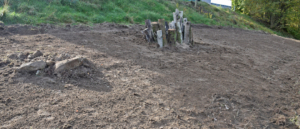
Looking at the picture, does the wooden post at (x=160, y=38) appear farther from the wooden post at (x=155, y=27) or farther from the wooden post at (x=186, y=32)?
the wooden post at (x=186, y=32)

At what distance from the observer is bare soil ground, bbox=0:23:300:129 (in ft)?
8.34

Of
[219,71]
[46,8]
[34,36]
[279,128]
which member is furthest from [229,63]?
[46,8]

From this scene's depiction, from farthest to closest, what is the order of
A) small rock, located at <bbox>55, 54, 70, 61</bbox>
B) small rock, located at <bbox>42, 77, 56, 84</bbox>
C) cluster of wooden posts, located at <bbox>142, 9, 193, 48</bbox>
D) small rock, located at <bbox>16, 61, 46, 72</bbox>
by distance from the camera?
cluster of wooden posts, located at <bbox>142, 9, 193, 48</bbox>
small rock, located at <bbox>55, 54, 70, 61</bbox>
small rock, located at <bbox>16, 61, 46, 72</bbox>
small rock, located at <bbox>42, 77, 56, 84</bbox>

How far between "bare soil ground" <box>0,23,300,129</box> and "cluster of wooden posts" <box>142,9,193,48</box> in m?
0.64

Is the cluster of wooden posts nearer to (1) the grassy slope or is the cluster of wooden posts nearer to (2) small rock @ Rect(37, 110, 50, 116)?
(1) the grassy slope

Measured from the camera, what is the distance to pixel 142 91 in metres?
3.28

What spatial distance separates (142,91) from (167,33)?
130 inches

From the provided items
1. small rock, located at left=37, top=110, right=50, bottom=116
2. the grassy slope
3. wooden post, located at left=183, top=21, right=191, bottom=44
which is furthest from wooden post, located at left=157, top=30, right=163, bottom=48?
small rock, located at left=37, top=110, right=50, bottom=116

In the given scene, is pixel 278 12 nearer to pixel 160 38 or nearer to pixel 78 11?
pixel 160 38

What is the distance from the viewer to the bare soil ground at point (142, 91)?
2541 millimetres

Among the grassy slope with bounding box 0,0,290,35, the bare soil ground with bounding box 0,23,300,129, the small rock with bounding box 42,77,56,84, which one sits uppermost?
the grassy slope with bounding box 0,0,290,35

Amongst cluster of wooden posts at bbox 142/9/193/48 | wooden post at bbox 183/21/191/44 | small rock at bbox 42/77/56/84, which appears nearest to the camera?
small rock at bbox 42/77/56/84

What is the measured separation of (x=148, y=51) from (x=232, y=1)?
23.6 m

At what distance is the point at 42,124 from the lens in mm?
2314
